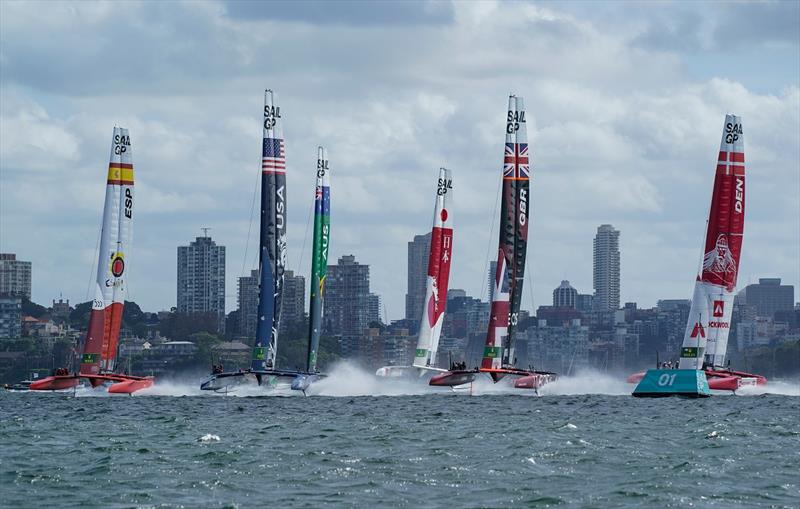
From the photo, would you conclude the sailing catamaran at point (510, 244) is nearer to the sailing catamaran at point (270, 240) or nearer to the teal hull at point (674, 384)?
the teal hull at point (674, 384)

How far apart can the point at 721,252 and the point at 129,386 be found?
1212 inches

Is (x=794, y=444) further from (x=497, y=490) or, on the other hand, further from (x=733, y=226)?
(x=733, y=226)

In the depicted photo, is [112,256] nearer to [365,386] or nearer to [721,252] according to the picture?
[365,386]

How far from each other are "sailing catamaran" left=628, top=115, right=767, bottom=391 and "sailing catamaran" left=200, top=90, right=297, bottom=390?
2087 cm

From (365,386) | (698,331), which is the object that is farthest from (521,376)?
(365,386)

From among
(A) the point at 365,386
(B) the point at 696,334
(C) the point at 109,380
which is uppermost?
(B) the point at 696,334

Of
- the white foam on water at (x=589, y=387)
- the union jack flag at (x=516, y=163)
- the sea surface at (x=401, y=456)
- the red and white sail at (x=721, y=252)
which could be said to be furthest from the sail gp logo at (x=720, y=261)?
the sea surface at (x=401, y=456)

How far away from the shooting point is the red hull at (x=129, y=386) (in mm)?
86125

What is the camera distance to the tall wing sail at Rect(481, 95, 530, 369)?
283 ft

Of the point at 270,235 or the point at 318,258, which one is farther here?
the point at 318,258

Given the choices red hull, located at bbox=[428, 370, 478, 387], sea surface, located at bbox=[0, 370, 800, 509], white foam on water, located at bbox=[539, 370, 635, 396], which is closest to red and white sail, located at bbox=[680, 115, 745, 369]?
white foam on water, located at bbox=[539, 370, 635, 396]

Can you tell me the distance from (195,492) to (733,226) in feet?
171

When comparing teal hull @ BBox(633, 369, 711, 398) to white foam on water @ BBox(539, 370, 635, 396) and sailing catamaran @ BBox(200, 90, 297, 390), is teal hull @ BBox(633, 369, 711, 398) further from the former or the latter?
sailing catamaran @ BBox(200, 90, 297, 390)

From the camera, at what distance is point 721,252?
86.2 m
